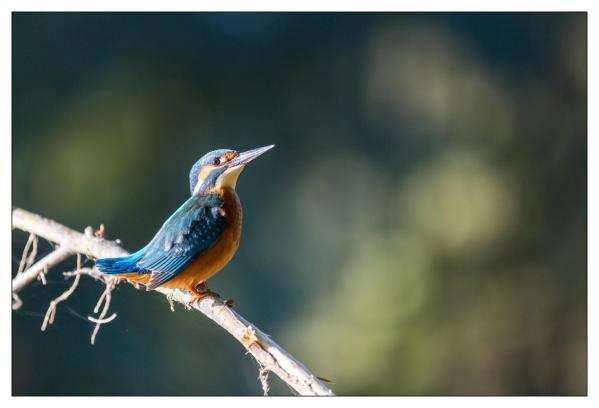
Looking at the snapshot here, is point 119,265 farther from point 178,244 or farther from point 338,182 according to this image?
point 338,182

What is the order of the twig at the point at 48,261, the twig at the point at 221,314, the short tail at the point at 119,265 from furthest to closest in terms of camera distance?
the twig at the point at 48,261 → the short tail at the point at 119,265 → the twig at the point at 221,314

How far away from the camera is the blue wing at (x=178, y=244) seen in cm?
200

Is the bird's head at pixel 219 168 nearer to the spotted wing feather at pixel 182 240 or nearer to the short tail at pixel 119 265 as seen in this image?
the spotted wing feather at pixel 182 240

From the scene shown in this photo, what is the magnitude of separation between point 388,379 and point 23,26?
236 cm

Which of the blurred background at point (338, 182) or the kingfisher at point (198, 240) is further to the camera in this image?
the blurred background at point (338, 182)

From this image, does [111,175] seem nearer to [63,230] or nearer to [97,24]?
[97,24]

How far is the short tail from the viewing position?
77.2 inches

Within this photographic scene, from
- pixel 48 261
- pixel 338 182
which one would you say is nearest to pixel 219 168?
pixel 48 261

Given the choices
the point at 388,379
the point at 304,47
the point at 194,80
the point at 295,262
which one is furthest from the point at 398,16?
the point at 388,379

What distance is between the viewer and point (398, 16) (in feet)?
11.0

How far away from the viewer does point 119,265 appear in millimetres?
1985

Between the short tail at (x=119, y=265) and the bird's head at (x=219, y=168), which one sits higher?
the bird's head at (x=219, y=168)

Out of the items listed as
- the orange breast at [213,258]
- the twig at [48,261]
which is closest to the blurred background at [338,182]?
the twig at [48,261]

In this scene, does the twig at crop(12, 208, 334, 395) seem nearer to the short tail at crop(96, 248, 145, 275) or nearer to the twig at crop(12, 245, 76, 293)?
the twig at crop(12, 245, 76, 293)
